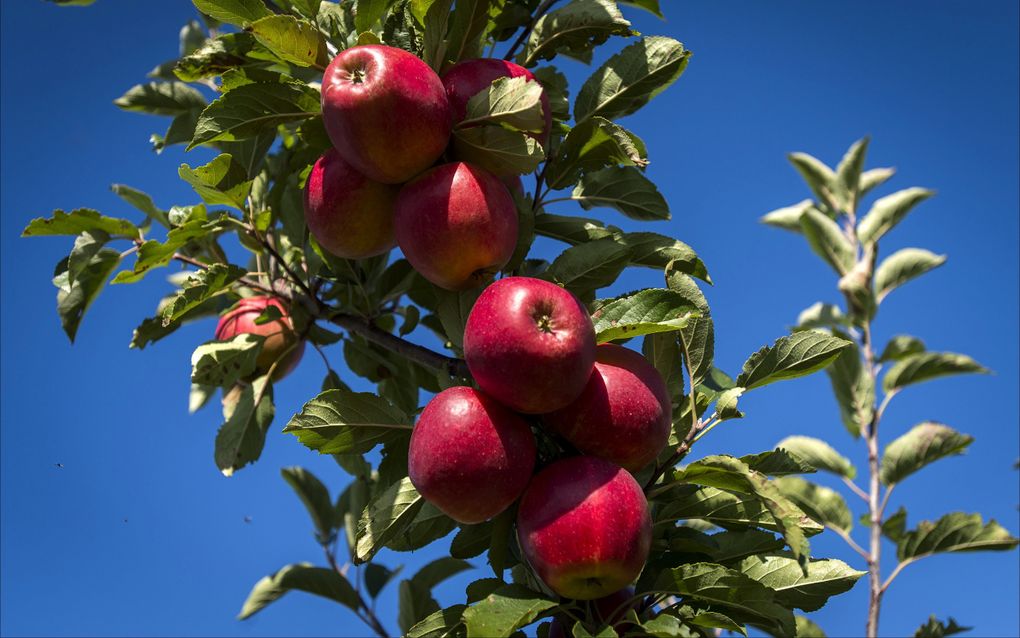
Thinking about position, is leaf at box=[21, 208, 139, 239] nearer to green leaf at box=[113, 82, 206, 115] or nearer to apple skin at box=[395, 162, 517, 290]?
green leaf at box=[113, 82, 206, 115]

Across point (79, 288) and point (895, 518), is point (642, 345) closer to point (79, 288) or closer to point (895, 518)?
point (79, 288)

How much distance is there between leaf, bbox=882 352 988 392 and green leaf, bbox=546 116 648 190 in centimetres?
248

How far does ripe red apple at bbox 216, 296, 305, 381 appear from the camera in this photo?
2252mm

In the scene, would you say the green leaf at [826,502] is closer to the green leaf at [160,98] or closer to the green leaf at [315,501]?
the green leaf at [315,501]

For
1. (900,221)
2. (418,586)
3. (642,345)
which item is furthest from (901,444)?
(642,345)

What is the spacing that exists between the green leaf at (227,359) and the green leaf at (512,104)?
976mm

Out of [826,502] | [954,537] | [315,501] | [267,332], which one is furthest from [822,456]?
[267,332]

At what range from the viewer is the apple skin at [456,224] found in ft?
4.55

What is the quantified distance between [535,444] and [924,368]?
2892 millimetres

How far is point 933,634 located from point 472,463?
213 centimetres

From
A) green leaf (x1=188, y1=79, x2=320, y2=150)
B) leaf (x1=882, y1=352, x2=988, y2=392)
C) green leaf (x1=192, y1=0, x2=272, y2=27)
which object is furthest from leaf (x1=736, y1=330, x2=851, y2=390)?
leaf (x1=882, y1=352, x2=988, y2=392)

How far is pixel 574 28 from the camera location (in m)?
1.74

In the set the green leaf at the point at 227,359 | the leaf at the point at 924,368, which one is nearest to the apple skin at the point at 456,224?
the green leaf at the point at 227,359

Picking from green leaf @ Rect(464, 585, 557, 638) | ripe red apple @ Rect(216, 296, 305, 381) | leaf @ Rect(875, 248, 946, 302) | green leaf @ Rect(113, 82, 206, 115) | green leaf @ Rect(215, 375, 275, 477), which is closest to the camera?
green leaf @ Rect(464, 585, 557, 638)
